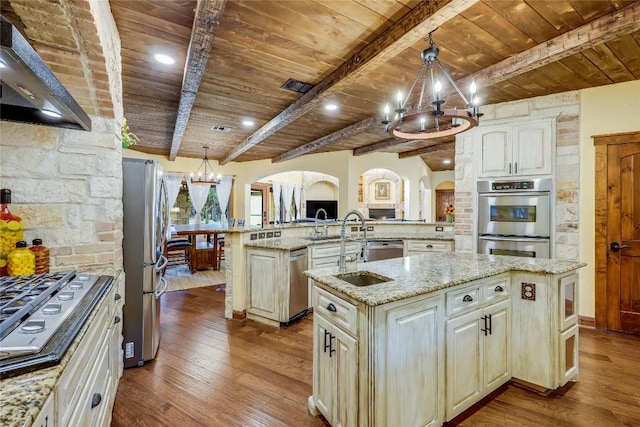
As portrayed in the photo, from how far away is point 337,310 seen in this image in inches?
65.0

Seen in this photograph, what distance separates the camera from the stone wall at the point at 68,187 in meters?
1.72

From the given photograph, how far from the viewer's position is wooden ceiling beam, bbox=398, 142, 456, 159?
20.3 ft

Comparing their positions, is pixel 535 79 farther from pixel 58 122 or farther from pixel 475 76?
pixel 58 122

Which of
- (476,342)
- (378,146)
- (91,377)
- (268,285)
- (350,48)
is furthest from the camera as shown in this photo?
(378,146)

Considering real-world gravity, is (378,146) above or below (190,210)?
above

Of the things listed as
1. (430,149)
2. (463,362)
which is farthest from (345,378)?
(430,149)

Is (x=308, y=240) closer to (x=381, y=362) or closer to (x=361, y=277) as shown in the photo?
(x=361, y=277)

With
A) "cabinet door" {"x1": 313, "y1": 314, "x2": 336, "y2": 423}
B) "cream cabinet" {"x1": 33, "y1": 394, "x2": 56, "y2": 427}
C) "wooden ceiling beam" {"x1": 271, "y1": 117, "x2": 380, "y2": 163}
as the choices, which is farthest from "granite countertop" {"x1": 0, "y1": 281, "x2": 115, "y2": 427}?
"wooden ceiling beam" {"x1": 271, "y1": 117, "x2": 380, "y2": 163}

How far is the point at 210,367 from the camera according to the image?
8.18ft

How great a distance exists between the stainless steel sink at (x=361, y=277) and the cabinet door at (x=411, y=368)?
1.22ft

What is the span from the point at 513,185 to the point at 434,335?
105 inches

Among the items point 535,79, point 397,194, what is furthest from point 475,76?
point 397,194

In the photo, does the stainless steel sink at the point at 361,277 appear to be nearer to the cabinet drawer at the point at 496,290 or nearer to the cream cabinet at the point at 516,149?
the cabinet drawer at the point at 496,290

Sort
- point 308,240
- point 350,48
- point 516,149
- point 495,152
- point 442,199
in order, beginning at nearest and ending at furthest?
point 350,48 → point 516,149 → point 495,152 → point 308,240 → point 442,199
